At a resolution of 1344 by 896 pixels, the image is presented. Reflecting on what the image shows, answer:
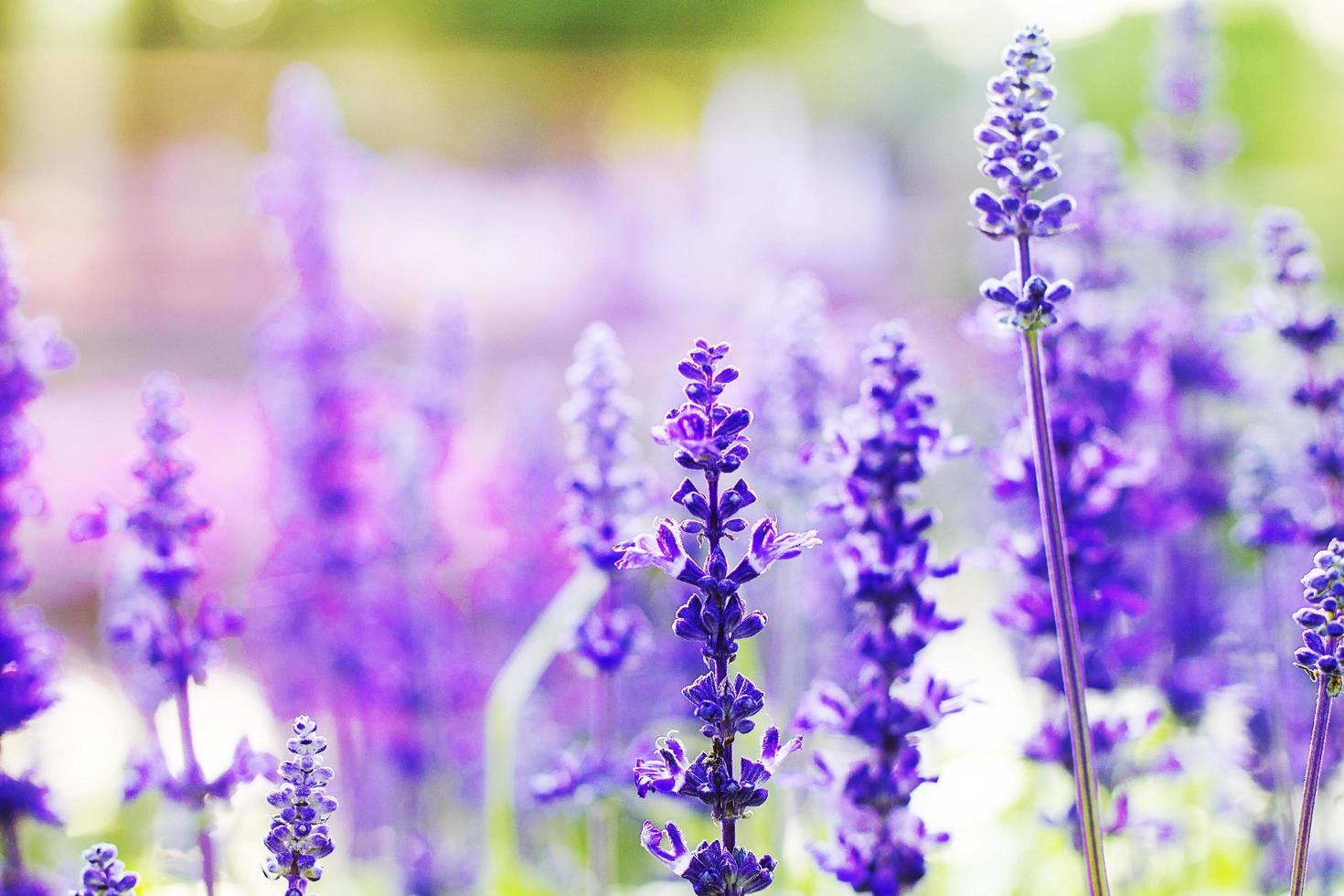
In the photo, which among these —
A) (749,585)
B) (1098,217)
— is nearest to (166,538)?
(1098,217)

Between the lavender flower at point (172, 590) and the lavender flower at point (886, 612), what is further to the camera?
the lavender flower at point (172, 590)

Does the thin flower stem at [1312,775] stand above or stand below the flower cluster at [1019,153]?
below

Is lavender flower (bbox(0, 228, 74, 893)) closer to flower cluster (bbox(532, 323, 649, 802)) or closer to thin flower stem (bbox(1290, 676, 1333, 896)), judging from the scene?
flower cluster (bbox(532, 323, 649, 802))

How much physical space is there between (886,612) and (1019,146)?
0.62m

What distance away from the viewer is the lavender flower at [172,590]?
171 cm

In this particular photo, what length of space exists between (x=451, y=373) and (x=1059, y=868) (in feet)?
6.05

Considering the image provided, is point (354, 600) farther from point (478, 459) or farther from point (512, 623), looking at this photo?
point (478, 459)

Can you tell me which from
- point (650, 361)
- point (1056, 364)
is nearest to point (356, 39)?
point (650, 361)

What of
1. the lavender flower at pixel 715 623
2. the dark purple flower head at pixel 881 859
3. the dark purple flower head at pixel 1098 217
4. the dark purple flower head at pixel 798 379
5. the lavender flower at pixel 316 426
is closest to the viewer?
the lavender flower at pixel 715 623

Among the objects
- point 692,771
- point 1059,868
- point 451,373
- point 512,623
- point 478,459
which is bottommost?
point 1059,868

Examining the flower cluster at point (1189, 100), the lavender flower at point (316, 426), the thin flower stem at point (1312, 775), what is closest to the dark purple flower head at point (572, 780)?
the thin flower stem at point (1312, 775)

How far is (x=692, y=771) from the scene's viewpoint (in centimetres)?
136

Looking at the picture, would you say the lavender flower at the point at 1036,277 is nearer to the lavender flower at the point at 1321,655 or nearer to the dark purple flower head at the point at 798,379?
the lavender flower at the point at 1321,655

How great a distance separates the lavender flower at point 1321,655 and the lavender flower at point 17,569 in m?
1.61
